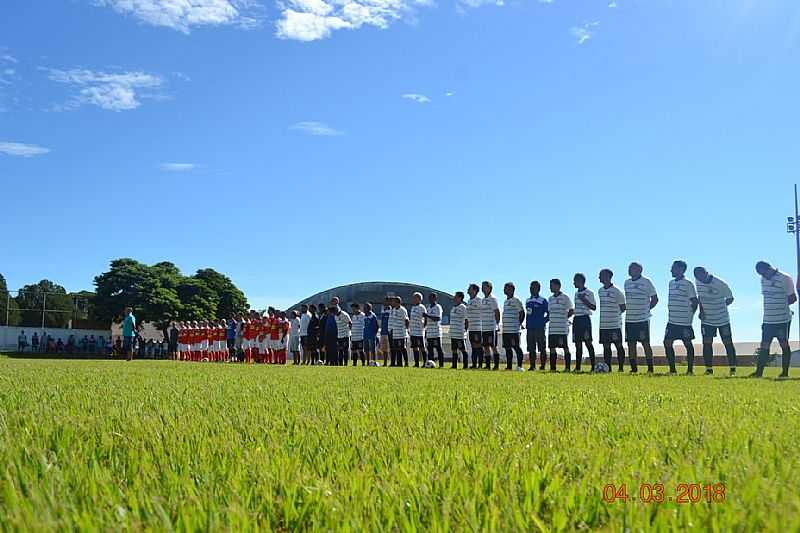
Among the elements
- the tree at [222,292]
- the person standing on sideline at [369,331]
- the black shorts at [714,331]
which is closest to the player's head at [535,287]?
the black shorts at [714,331]

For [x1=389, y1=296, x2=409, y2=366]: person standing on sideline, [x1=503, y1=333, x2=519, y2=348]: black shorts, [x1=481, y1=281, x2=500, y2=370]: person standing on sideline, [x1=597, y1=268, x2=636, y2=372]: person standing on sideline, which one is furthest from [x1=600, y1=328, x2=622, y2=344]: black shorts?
[x1=389, y1=296, x2=409, y2=366]: person standing on sideline

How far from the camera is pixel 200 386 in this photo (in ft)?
19.5

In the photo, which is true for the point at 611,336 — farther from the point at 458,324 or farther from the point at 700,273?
the point at 458,324

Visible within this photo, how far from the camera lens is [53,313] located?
58469 mm

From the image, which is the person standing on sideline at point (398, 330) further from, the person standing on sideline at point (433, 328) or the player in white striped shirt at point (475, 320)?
the player in white striped shirt at point (475, 320)

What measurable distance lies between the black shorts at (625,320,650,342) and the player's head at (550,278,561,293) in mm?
1633

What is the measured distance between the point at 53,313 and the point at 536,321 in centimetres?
5586

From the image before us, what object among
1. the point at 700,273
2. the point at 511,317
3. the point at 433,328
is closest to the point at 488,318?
the point at 511,317

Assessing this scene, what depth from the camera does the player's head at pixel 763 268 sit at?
34.8ft

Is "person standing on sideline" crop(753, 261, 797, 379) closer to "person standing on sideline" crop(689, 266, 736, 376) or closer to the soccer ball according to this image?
"person standing on sideline" crop(689, 266, 736, 376)

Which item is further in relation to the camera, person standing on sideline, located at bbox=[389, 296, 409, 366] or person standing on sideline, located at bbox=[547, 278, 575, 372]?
person standing on sideline, located at bbox=[389, 296, 409, 366]

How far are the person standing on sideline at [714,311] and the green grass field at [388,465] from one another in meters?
7.73

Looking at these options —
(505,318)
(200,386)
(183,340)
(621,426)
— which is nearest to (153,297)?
(183,340)

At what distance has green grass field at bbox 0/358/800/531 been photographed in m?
1.48
